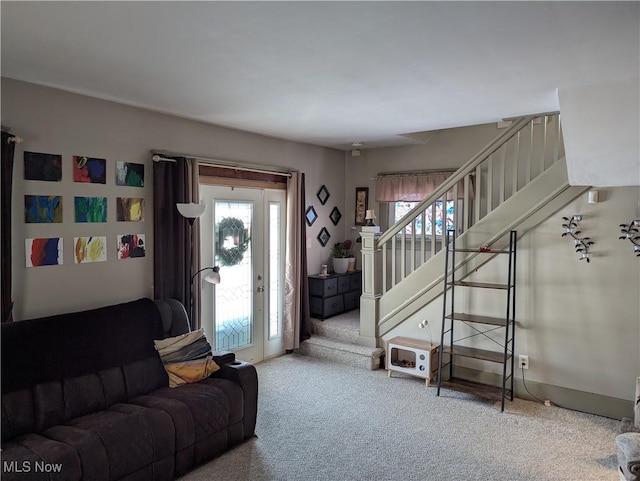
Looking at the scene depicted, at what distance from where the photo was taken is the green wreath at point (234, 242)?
4762 mm

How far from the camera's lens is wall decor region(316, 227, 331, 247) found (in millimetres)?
6223

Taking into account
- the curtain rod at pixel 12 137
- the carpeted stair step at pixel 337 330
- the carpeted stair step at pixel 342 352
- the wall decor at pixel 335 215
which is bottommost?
the carpeted stair step at pixel 342 352

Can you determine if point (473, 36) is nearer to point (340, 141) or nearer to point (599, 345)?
point (599, 345)

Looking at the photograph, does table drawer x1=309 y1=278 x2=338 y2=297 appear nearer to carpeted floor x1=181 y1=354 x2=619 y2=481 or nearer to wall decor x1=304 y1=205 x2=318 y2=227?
wall decor x1=304 y1=205 x2=318 y2=227

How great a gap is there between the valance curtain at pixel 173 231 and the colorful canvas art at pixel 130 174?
12 centimetres

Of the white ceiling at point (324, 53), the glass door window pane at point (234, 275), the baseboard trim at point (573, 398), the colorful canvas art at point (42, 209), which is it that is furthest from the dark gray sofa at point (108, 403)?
the baseboard trim at point (573, 398)

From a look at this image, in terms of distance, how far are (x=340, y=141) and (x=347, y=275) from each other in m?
1.78

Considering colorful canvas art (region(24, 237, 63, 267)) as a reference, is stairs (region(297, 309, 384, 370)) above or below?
below

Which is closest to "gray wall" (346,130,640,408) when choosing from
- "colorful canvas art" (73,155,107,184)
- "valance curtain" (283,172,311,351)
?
"valance curtain" (283,172,311,351)

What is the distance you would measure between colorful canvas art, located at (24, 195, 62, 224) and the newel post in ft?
9.95

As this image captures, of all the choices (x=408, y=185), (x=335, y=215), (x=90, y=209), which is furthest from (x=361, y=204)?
(x=90, y=209)

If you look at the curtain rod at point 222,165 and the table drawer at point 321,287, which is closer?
the curtain rod at point 222,165

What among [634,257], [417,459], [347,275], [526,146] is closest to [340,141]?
[347,275]

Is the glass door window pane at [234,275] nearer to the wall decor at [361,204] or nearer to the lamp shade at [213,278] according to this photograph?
the lamp shade at [213,278]
